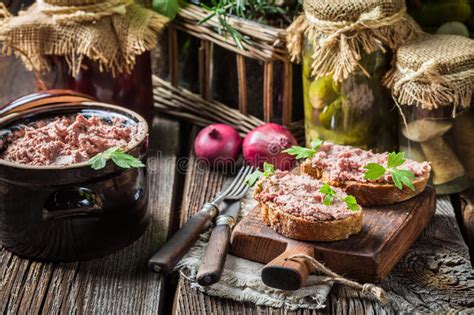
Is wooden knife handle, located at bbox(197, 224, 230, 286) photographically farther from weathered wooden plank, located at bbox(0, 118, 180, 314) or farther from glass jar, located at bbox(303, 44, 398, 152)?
glass jar, located at bbox(303, 44, 398, 152)

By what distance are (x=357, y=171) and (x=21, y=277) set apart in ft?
2.44

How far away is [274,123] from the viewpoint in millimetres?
2043

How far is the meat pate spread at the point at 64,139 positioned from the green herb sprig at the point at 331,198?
1.37 feet

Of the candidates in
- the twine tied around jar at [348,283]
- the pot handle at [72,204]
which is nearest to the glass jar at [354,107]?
the twine tied around jar at [348,283]

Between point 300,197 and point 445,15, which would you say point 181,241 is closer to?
point 300,197

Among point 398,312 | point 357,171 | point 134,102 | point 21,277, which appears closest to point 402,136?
point 357,171

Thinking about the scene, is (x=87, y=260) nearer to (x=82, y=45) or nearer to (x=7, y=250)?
(x=7, y=250)

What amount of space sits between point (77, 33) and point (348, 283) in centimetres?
96

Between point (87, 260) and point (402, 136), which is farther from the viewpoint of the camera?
point (402, 136)

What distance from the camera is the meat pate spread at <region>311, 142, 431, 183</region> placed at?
5.33 ft

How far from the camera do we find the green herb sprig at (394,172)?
1.56 metres

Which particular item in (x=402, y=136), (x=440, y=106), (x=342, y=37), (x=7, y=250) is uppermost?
(x=342, y=37)

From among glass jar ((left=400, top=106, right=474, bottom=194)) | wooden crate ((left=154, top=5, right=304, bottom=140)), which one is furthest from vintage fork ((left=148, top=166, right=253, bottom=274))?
glass jar ((left=400, top=106, right=474, bottom=194))

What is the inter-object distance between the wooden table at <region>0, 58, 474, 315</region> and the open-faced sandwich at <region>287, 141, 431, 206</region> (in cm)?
13
